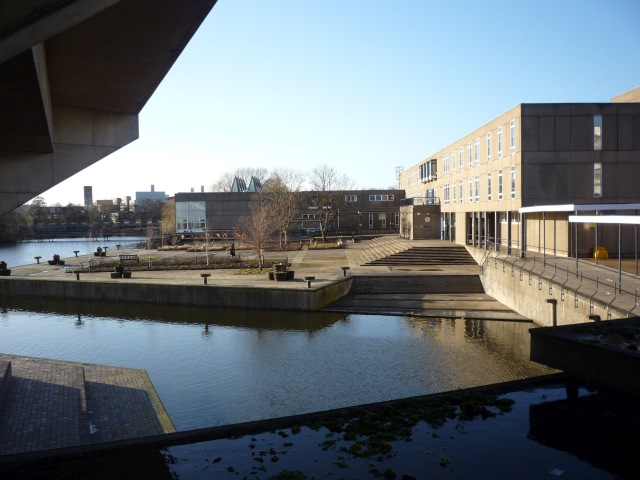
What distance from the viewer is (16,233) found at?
380 ft

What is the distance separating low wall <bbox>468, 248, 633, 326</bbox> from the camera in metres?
17.6

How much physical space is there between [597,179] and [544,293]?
10.6m

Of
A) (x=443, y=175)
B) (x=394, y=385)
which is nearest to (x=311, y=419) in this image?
(x=394, y=385)

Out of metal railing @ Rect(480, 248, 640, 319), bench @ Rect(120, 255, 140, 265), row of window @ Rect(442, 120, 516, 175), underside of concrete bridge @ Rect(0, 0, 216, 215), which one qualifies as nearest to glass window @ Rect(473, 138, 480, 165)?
row of window @ Rect(442, 120, 516, 175)

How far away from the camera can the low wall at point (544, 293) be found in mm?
17609

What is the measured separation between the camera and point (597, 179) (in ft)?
97.4

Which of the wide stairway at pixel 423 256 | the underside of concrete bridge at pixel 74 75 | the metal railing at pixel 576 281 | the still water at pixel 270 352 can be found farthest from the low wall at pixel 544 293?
the underside of concrete bridge at pixel 74 75

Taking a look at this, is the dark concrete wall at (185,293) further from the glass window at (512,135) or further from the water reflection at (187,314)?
the glass window at (512,135)

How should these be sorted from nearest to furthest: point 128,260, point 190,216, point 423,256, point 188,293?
point 188,293 → point 423,256 → point 128,260 → point 190,216

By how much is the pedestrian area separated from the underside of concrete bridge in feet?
14.5

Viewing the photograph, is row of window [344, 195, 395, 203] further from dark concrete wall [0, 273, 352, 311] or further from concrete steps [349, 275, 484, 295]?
dark concrete wall [0, 273, 352, 311]

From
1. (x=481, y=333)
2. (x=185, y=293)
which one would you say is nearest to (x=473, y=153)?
(x=481, y=333)

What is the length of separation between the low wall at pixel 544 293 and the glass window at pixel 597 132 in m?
7.20

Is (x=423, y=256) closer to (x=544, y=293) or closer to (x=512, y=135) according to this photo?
(x=512, y=135)
